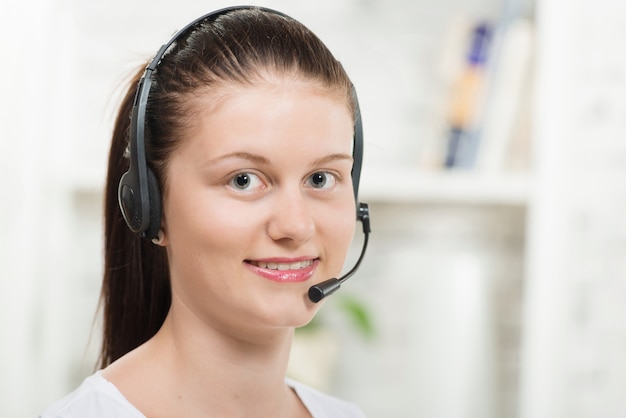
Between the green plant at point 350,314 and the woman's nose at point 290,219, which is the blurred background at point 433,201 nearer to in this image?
the green plant at point 350,314

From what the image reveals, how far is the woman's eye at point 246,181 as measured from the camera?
77 centimetres

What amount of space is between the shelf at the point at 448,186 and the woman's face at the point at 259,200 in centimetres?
121

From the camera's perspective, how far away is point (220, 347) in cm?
85

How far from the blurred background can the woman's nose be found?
3.83ft

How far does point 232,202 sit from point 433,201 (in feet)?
4.53

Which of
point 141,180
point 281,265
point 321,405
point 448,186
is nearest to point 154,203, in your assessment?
point 141,180

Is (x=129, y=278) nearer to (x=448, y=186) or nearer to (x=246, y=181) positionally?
(x=246, y=181)

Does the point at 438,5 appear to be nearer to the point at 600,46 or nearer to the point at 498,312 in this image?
the point at 600,46

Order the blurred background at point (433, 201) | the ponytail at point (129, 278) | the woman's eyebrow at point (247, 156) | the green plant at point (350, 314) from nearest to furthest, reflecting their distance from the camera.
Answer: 1. the woman's eyebrow at point (247, 156)
2. the ponytail at point (129, 278)
3. the blurred background at point (433, 201)
4. the green plant at point (350, 314)

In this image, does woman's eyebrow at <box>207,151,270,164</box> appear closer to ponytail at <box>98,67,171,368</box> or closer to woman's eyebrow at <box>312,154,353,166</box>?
woman's eyebrow at <box>312,154,353,166</box>

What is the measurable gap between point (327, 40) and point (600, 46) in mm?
664

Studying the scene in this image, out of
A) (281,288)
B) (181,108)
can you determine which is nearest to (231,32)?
(181,108)

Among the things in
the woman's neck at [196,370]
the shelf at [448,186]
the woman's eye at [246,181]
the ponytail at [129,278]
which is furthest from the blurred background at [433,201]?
the woman's eye at [246,181]

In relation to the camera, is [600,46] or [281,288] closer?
[281,288]
